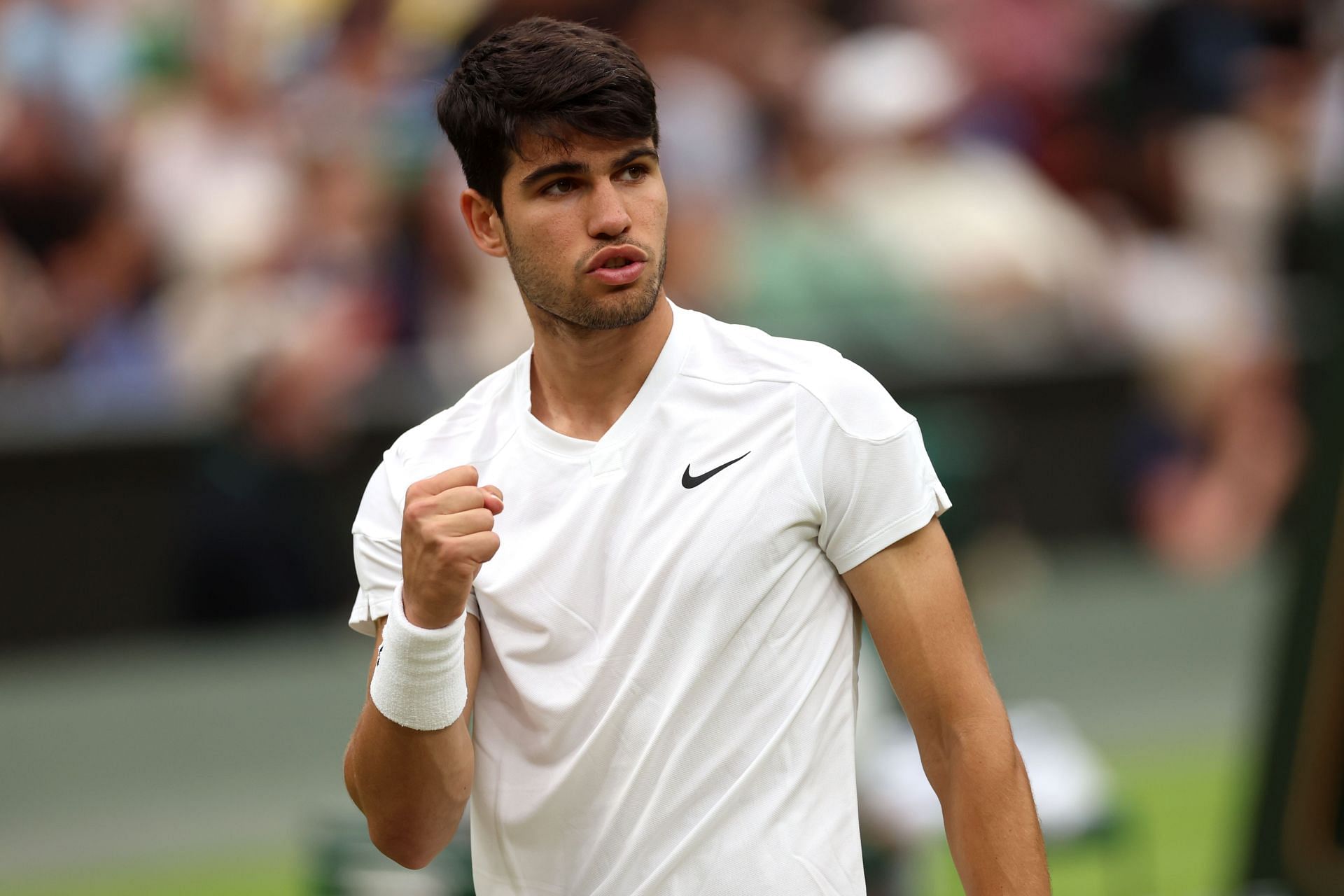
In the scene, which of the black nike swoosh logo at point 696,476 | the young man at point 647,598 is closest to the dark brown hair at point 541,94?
the young man at point 647,598

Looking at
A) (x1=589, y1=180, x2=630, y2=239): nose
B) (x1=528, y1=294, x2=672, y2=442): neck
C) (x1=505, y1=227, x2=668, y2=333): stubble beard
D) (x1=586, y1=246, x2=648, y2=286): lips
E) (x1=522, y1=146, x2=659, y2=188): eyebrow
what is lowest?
(x1=528, y1=294, x2=672, y2=442): neck

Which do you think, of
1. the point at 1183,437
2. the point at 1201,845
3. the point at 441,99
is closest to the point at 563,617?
the point at 441,99

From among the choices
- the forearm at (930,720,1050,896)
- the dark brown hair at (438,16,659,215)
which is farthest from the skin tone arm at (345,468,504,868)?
the forearm at (930,720,1050,896)

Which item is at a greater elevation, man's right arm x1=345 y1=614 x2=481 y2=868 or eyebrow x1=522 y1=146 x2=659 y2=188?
eyebrow x1=522 y1=146 x2=659 y2=188

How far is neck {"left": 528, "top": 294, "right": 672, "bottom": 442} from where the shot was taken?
9.46ft

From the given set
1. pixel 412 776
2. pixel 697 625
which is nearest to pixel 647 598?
pixel 697 625

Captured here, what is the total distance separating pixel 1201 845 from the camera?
24.0ft

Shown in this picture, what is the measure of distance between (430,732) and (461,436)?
1.58 feet

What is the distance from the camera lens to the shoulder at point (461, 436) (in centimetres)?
294

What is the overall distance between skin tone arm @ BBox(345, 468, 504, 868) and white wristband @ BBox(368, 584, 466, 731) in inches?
0.7

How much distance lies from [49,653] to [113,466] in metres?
0.80

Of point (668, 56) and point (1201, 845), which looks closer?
point (1201, 845)

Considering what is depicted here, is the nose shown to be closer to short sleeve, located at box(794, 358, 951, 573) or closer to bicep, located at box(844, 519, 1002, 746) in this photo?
short sleeve, located at box(794, 358, 951, 573)

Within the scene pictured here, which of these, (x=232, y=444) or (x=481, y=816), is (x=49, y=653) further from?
(x=481, y=816)
